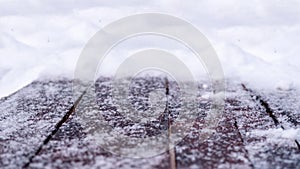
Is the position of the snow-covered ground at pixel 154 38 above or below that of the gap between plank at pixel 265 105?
above

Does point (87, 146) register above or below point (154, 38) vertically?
below

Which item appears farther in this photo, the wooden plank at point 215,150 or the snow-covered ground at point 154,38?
the snow-covered ground at point 154,38

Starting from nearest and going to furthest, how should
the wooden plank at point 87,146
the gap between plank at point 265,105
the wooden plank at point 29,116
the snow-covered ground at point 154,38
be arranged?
the wooden plank at point 87,146
the wooden plank at point 29,116
the gap between plank at point 265,105
the snow-covered ground at point 154,38

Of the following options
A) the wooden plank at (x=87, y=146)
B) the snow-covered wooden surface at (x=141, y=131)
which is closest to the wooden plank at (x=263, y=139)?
the snow-covered wooden surface at (x=141, y=131)

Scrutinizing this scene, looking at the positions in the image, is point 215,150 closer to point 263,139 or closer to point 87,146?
point 263,139

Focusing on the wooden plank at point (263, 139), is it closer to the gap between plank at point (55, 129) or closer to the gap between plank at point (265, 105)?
the gap between plank at point (265, 105)

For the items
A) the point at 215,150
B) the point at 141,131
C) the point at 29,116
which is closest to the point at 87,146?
the point at 141,131

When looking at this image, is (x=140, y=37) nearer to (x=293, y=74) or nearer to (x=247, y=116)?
(x=293, y=74)

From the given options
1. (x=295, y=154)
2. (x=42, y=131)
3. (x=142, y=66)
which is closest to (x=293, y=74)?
(x=142, y=66)
